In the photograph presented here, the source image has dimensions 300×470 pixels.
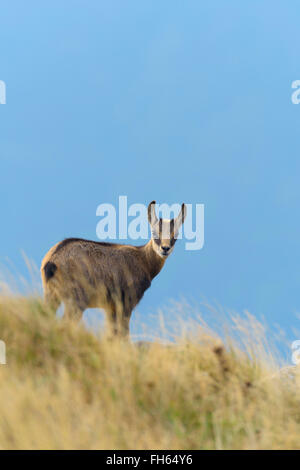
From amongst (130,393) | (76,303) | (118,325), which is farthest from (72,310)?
(130,393)

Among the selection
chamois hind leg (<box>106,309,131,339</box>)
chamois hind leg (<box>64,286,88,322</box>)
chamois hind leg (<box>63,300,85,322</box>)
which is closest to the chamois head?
chamois hind leg (<box>106,309,131,339</box>)

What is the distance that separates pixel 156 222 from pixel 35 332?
5.25 metres

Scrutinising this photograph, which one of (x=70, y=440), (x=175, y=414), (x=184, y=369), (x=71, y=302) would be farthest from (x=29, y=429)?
(x=71, y=302)

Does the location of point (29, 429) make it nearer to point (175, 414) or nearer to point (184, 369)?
point (175, 414)

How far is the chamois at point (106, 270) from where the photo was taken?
397 inches

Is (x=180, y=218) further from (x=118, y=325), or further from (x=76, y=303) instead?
(x=118, y=325)

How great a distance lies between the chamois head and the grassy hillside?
3.81 meters

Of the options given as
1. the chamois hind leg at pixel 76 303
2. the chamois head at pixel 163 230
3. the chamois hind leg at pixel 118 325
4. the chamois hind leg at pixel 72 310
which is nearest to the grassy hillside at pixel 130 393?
the chamois hind leg at pixel 118 325

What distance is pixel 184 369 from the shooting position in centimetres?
681

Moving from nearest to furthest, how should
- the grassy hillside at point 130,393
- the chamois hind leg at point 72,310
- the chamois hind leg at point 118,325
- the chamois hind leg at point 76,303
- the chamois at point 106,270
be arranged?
the grassy hillside at point 130,393, the chamois hind leg at point 118,325, the chamois hind leg at point 72,310, the chamois hind leg at point 76,303, the chamois at point 106,270

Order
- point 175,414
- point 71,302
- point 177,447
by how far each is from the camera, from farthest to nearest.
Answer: point 71,302
point 175,414
point 177,447

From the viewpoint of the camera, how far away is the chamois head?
1154 centimetres

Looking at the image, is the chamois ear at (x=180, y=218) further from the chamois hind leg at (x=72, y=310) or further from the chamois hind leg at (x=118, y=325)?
the chamois hind leg at (x=72, y=310)

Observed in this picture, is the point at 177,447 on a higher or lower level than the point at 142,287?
lower
